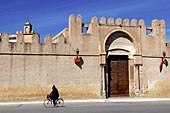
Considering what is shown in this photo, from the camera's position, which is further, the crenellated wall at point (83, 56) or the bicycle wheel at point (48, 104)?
the crenellated wall at point (83, 56)

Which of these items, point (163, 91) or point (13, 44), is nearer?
point (13, 44)

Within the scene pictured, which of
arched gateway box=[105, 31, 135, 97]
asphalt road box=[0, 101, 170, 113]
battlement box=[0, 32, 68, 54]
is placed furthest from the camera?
arched gateway box=[105, 31, 135, 97]

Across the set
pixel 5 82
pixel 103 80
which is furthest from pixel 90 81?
pixel 5 82

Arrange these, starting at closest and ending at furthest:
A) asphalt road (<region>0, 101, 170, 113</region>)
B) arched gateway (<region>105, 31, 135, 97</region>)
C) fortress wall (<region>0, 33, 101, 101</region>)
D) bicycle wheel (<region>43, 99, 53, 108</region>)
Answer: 1. asphalt road (<region>0, 101, 170, 113</region>)
2. bicycle wheel (<region>43, 99, 53, 108</region>)
3. fortress wall (<region>0, 33, 101, 101</region>)
4. arched gateway (<region>105, 31, 135, 97</region>)

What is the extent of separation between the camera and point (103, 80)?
26.9 meters

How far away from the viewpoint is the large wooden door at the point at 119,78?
27.7m

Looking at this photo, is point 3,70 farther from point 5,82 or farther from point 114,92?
point 114,92

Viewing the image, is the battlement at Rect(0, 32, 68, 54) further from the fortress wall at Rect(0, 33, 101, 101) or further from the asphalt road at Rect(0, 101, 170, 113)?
the asphalt road at Rect(0, 101, 170, 113)

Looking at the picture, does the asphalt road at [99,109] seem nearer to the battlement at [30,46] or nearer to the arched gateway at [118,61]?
the battlement at [30,46]

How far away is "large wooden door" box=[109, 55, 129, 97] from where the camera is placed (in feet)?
90.8

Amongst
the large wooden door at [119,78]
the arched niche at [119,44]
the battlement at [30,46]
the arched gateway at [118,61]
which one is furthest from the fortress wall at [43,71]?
the arched niche at [119,44]

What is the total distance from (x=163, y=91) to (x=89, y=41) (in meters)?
8.34

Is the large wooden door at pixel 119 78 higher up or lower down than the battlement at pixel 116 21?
lower down

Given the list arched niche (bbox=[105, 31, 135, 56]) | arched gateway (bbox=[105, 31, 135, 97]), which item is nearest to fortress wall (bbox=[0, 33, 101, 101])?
arched gateway (bbox=[105, 31, 135, 97])
